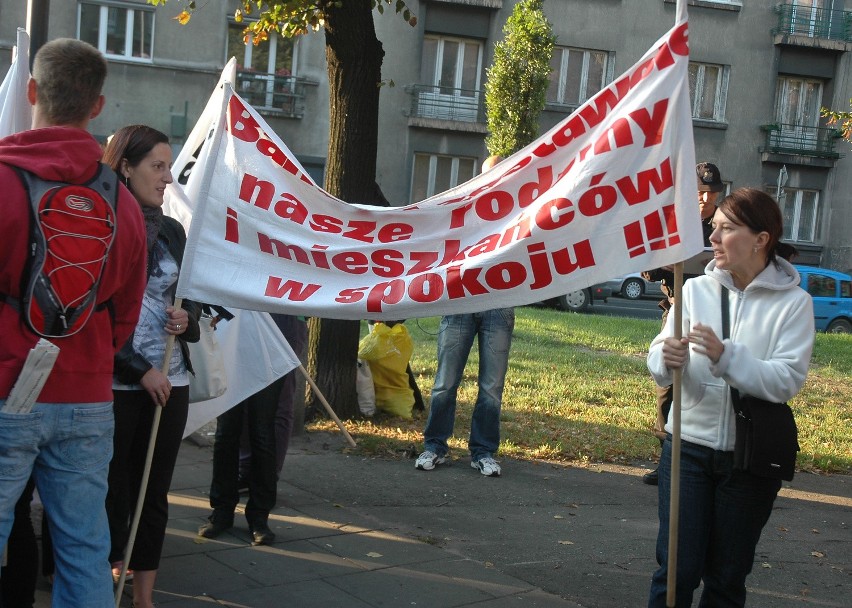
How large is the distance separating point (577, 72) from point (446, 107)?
440cm

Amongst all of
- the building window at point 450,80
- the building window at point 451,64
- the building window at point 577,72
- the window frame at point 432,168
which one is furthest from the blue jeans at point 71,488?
the building window at point 577,72

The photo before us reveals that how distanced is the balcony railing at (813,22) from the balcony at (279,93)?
603 inches

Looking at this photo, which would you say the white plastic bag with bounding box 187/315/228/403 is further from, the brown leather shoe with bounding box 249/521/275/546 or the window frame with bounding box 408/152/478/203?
the window frame with bounding box 408/152/478/203

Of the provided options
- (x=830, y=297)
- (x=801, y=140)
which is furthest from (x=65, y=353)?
(x=801, y=140)

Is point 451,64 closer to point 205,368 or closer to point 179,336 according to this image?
point 205,368

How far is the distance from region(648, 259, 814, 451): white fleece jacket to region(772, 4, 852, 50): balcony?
105 feet

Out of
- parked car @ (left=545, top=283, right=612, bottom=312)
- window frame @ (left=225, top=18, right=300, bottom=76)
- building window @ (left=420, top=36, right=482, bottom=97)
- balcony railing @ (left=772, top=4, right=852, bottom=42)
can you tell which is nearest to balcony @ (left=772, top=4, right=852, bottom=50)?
balcony railing @ (left=772, top=4, right=852, bottom=42)

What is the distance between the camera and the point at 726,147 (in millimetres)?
33562

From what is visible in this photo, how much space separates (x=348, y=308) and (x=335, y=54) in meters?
4.62

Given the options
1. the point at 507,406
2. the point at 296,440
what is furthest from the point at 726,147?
the point at 296,440

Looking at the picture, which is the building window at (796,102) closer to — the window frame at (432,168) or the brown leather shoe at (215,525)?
the window frame at (432,168)

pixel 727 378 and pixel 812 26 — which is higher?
pixel 812 26

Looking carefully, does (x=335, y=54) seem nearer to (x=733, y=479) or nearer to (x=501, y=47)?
(x=733, y=479)

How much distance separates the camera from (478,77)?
32062mm
